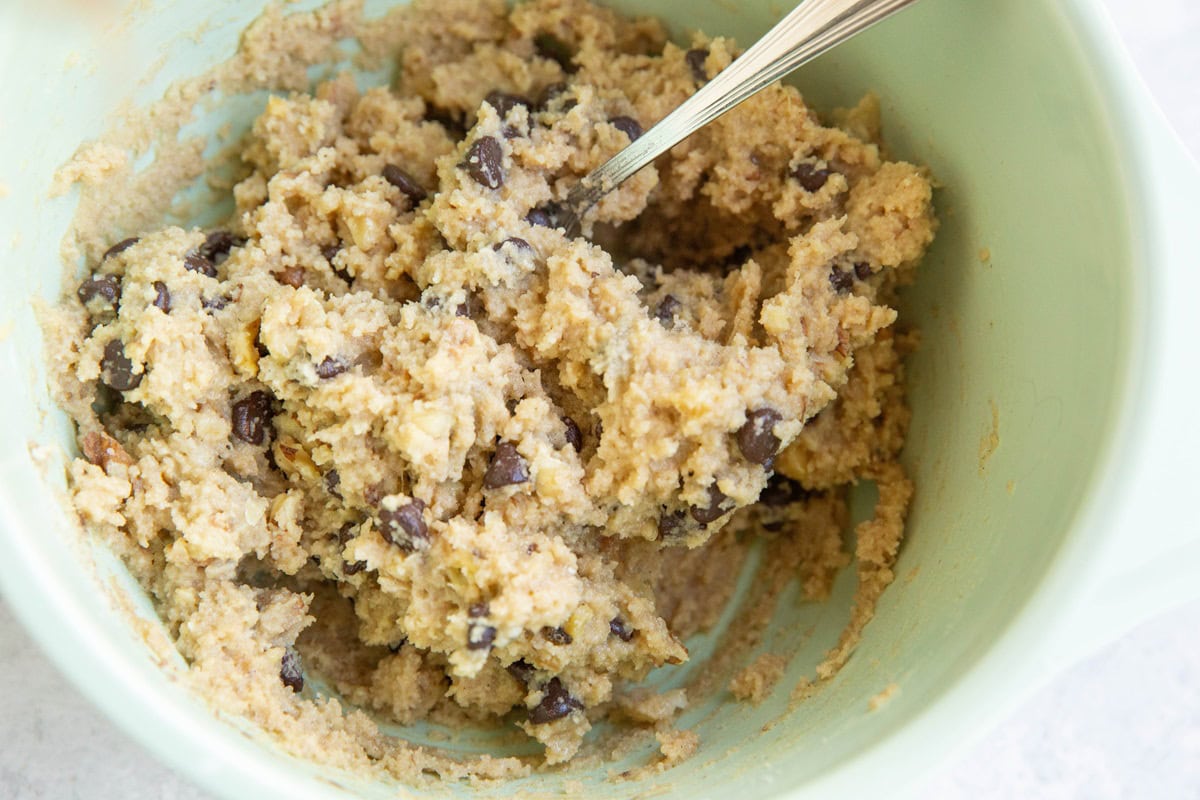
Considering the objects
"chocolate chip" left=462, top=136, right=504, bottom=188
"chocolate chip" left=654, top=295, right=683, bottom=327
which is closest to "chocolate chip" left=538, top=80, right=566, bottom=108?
"chocolate chip" left=462, top=136, right=504, bottom=188

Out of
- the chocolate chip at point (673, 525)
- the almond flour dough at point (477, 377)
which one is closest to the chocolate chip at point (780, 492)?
the almond flour dough at point (477, 377)

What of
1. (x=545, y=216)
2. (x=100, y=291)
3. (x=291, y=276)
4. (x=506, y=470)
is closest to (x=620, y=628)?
(x=506, y=470)

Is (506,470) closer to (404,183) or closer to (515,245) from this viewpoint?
(515,245)

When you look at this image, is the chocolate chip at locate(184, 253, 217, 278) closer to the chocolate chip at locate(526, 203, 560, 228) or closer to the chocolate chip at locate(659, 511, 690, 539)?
the chocolate chip at locate(526, 203, 560, 228)

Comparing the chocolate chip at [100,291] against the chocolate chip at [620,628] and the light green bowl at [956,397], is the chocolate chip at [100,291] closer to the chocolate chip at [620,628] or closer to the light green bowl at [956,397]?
the light green bowl at [956,397]

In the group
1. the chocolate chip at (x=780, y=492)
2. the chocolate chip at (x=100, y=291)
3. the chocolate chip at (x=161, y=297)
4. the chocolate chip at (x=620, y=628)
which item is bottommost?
the chocolate chip at (x=780, y=492)
